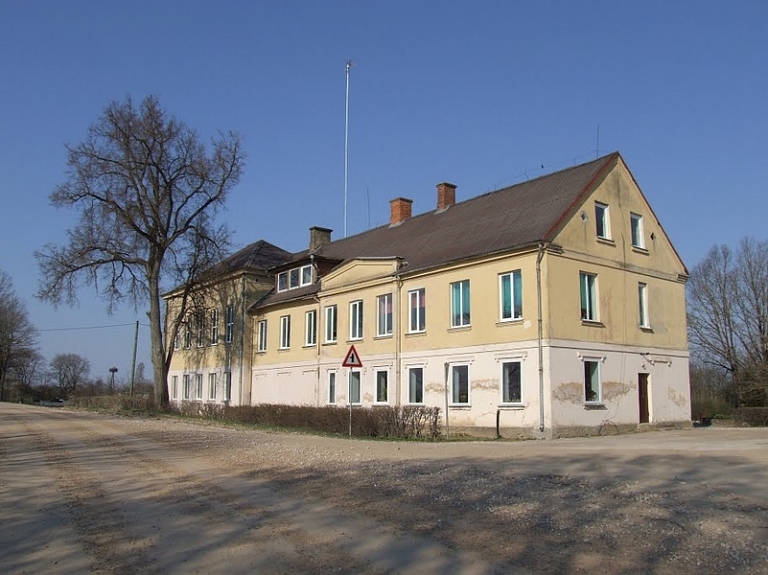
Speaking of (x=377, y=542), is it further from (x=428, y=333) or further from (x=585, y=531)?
(x=428, y=333)

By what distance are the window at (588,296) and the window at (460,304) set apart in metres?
4.23

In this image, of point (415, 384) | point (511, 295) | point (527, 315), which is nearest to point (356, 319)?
point (415, 384)

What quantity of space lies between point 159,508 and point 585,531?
5.40 m

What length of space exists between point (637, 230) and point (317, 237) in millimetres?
22414

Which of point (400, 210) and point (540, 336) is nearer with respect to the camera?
point (540, 336)

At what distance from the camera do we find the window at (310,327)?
35.6 metres

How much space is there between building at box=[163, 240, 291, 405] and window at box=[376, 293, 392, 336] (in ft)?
43.5

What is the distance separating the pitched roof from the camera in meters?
25.4

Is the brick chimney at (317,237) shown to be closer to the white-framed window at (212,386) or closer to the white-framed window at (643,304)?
the white-framed window at (212,386)

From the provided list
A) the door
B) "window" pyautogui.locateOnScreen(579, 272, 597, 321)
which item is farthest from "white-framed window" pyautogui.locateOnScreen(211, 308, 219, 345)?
the door

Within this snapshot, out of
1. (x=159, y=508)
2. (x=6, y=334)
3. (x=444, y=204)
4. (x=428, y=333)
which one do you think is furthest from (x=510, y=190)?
(x=6, y=334)

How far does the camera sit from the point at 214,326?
4559 cm

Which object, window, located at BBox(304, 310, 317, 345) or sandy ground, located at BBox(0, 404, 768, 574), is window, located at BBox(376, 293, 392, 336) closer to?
window, located at BBox(304, 310, 317, 345)

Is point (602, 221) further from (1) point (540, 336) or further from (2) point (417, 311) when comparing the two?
(2) point (417, 311)
